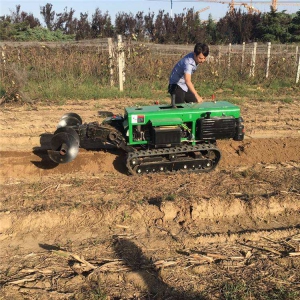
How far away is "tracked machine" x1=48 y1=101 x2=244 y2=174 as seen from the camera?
5.60 meters

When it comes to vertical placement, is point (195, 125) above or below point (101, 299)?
above

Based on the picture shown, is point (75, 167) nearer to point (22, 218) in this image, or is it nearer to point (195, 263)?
point (22, 218)

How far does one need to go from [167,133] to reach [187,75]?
114 cm

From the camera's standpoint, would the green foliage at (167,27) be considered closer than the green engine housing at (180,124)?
No

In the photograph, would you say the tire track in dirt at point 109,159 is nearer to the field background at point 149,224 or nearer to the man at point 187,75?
the field background at point 149,224

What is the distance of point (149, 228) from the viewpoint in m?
4.32

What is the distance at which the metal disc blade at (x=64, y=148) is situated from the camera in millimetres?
5324

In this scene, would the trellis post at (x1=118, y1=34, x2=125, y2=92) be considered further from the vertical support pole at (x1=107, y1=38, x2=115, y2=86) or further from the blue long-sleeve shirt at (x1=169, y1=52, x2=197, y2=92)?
the blue long-sleeve shirt at (x1=169, y1=52, x2=197, y2=92)

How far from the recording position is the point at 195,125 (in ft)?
19.1

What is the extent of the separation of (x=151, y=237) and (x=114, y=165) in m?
2.40

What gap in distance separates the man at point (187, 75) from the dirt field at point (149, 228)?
1.31 meters

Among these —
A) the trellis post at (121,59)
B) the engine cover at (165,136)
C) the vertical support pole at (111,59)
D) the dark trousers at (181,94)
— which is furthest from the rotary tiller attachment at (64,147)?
the vertical support pole at (111,59)

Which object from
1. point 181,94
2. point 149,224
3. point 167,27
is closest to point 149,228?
point 149,224

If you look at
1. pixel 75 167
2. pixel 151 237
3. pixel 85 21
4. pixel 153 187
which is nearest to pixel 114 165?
pixel 75 167
